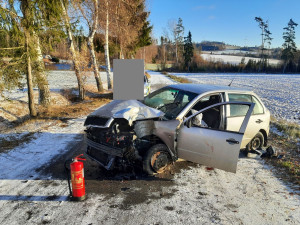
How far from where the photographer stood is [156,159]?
14.5 ft

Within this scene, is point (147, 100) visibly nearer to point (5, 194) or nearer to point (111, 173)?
point (111, 173)

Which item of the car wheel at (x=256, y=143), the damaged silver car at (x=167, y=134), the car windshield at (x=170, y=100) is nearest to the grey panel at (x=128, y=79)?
the car windshield at (x=170, y=100)

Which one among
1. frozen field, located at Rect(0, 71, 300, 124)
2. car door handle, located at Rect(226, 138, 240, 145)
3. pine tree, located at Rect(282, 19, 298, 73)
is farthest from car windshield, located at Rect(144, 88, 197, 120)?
pine tree, located at Rect(282, 19, 298, 73)

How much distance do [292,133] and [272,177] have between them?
3.81 m

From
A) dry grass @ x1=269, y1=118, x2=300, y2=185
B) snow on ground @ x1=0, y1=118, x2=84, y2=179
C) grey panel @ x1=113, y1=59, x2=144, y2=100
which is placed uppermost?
grey panel @ x1=113, y1=59, x2=144, y2=100

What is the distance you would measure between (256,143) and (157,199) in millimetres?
3387

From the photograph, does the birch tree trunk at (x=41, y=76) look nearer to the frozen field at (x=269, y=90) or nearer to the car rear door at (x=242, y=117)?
the frozen field at (x=269, y=90)

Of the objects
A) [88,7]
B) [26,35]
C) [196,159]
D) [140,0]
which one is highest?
[140,0]

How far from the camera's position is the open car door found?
399 centimetres

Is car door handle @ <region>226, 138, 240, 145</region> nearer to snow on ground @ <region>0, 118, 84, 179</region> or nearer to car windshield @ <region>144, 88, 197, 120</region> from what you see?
car windshield @ <region>144, 88, 197, 120</region>

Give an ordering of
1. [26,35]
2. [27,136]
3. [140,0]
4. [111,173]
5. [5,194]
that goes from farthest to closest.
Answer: [140,0], [26,35], [27,136], [111,173], [5,194]

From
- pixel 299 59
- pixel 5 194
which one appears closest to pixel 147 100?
pixel 5 194

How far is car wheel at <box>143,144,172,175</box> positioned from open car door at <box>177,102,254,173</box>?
30cm

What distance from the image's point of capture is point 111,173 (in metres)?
4.63
